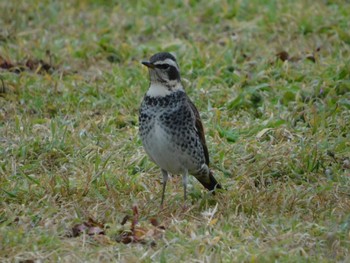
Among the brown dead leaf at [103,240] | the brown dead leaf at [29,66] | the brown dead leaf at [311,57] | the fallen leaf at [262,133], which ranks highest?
the brown dead leaf at [311,57]

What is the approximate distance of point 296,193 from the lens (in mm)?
7207

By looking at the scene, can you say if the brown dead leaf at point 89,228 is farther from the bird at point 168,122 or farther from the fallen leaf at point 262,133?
the fallen leaf at point 262,133

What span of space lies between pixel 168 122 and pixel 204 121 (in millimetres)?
1953

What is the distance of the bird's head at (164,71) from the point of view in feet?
23.4

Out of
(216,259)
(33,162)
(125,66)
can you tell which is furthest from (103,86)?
(216,259)

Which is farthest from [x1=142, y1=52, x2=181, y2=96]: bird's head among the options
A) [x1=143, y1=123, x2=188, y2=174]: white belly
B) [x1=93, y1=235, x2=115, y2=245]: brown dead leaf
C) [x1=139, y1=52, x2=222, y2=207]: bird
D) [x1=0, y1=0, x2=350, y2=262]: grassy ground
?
[x1=93, y1=235, x2=115, y2=245]: brown dead leaf

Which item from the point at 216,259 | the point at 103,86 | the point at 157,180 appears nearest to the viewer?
the point at 216,259

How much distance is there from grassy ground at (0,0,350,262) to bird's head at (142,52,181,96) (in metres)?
0.94

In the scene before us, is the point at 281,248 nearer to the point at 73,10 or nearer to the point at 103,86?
the point at 103,86

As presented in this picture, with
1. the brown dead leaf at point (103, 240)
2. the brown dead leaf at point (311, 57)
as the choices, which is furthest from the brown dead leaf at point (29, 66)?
the brown dead leaf at point (103, 240)

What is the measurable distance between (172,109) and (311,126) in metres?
2.07

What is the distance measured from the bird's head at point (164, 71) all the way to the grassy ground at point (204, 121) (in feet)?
3.10

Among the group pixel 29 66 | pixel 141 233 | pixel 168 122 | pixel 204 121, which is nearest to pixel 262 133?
pixel 204 121

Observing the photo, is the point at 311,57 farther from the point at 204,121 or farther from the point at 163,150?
the point at 163,150
